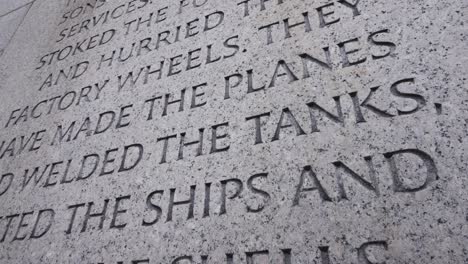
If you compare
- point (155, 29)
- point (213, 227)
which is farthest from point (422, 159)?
point (155, 29)

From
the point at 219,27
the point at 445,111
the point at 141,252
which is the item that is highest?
the point at 219,27

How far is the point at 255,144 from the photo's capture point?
2324 millimetres

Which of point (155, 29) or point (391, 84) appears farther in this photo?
point (155, 29)

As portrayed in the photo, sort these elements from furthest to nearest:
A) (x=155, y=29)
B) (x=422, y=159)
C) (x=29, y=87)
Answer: (x=29, y=87) < (x=155, y=29) < (x=422, y=159)

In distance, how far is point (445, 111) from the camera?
1918 millimetres

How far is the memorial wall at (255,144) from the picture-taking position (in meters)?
1.81

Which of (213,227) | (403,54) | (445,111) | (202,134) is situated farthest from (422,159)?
(202,134)

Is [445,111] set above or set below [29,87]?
below

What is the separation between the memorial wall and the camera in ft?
5.93

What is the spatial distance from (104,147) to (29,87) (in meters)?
1.77

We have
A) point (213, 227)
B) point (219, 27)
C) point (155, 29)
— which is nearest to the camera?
point (213, 227)

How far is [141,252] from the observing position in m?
2.25

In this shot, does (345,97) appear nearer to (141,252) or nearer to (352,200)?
(352,200)

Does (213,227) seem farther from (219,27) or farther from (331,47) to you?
(219,27)
